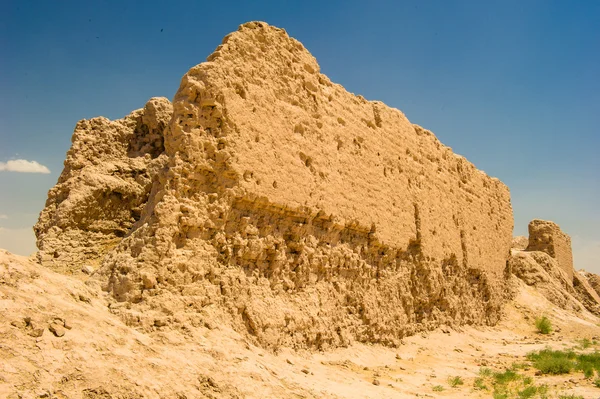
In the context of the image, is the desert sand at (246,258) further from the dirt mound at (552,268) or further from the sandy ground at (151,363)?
the dirt mound at (552,268)

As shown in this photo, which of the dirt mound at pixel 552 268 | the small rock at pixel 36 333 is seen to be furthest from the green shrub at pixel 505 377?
the dirt mound at pixel 552 268

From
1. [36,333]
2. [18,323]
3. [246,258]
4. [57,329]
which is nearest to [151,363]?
[57,329]

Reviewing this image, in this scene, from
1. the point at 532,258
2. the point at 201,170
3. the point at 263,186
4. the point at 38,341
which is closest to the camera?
the point at 38,341

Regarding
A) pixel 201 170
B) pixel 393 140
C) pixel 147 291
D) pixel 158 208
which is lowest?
pixel 147 291

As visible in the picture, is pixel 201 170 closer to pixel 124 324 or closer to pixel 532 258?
pixel 124 324

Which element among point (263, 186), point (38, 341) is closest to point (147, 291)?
point (38, 341)

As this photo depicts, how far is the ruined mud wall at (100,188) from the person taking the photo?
5.34 metres

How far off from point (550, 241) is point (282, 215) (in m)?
15.9

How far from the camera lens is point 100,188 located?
5.60 metres

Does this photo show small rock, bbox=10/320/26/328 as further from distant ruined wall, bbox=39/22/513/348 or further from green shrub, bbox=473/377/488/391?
green shrub, bbox=473/377/488/391

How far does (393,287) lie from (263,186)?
3278 mm

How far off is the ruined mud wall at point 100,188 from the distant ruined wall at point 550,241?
16609 mm

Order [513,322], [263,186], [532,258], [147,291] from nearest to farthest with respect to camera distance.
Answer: [147,291]
[263,186]
[513,322]
[532,258]

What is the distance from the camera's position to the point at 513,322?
40.8 feet
